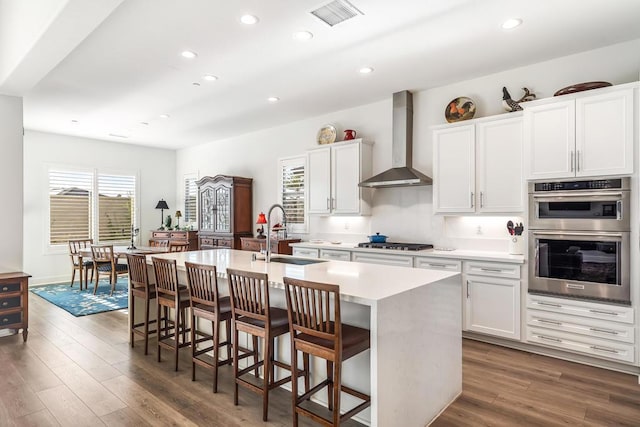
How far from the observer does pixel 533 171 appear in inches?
143

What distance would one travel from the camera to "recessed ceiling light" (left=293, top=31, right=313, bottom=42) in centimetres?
326

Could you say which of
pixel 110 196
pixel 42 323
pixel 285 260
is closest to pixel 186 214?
pixel 110 196

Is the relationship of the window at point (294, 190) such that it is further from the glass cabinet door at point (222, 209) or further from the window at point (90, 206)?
the window at point (90, 206)

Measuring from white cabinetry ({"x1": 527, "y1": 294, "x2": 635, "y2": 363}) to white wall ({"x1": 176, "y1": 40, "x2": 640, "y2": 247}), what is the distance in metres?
0.92

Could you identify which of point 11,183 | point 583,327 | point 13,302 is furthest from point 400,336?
point 11,183

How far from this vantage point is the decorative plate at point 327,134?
574cm

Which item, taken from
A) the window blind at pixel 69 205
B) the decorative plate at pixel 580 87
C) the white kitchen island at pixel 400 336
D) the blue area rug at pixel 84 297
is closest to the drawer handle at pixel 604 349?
the white kitchen island at pixel 400 336

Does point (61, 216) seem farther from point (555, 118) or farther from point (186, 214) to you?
point (555, 118)

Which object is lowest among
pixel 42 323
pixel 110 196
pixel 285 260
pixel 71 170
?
pixel 42 323

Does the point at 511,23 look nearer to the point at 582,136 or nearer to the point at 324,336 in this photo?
the point at 582,136

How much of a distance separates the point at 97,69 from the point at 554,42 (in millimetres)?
4657

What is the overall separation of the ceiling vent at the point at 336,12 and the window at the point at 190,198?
6405 millimetres

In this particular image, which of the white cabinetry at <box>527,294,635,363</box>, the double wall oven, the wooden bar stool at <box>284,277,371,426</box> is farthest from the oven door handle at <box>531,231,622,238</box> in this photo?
the wooden bar stool at <box>284,277,371,426</box>

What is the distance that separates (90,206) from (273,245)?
4.51 metres
